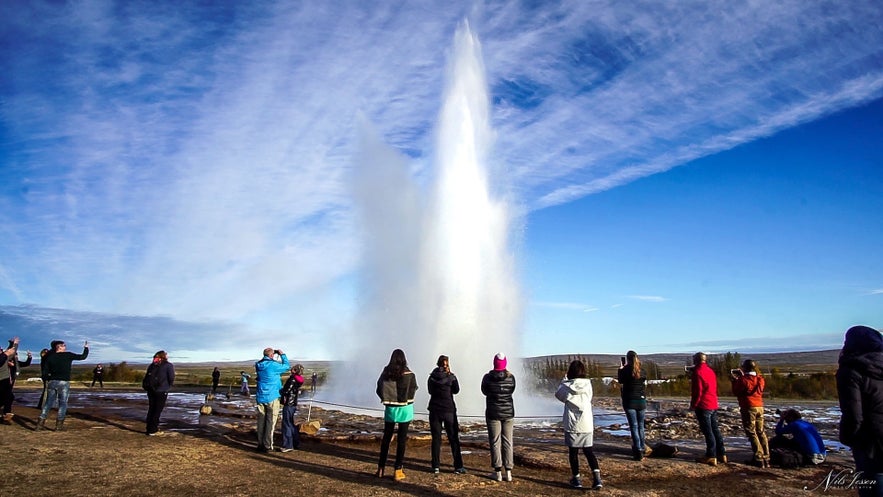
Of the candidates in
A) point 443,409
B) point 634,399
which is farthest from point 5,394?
point 634,399

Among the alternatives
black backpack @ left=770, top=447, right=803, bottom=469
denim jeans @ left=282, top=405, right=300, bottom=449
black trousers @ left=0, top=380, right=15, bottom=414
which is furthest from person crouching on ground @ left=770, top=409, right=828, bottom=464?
black trousers @ left=0, top=380, right=15, bottom=414

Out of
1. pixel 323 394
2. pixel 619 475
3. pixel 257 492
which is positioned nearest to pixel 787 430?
pixel 619 475

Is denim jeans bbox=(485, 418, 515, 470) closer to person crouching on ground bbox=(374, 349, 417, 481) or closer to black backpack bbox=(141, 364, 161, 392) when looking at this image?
person crouching on ground bbox=(374, 349, 417, 481)

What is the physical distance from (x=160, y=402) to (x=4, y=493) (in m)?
5.19

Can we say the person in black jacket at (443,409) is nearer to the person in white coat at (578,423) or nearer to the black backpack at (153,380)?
the person in white coat at (578,423)

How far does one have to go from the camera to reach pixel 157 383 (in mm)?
11938

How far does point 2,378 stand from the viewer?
43.6ft

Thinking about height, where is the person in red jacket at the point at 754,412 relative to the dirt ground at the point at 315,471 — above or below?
above

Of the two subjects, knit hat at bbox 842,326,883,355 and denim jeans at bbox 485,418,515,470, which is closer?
knit hat at bbox 842,326,883,355

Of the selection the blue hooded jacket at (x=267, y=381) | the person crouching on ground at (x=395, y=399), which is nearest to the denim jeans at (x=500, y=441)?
the person crouching on ground at (x=395, y=399)

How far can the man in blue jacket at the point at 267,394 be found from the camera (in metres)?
10.6

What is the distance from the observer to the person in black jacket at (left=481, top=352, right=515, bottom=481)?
8.46 meters

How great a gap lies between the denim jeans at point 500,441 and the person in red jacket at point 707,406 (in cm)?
353

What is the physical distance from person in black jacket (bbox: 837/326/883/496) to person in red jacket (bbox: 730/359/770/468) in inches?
190
